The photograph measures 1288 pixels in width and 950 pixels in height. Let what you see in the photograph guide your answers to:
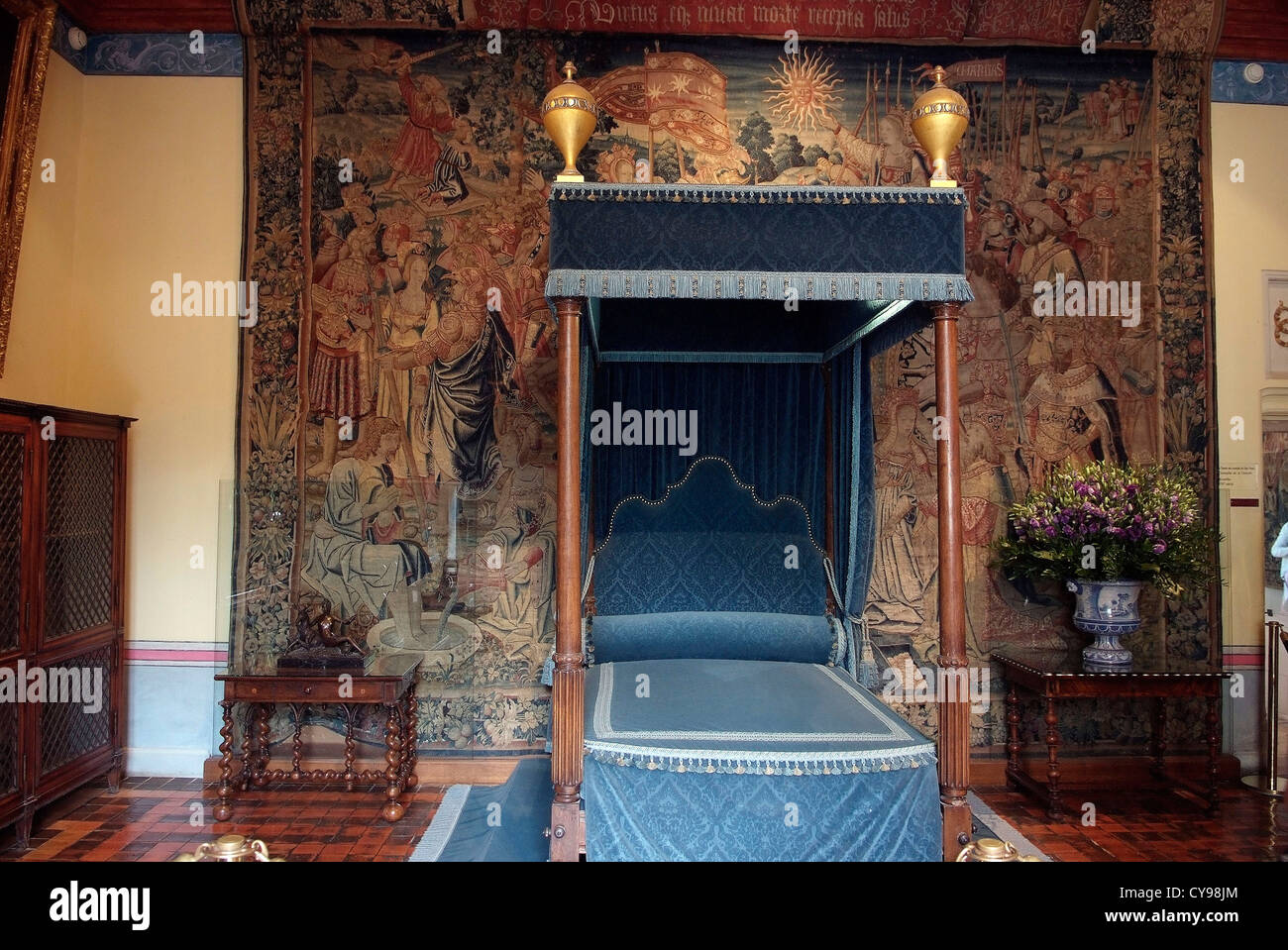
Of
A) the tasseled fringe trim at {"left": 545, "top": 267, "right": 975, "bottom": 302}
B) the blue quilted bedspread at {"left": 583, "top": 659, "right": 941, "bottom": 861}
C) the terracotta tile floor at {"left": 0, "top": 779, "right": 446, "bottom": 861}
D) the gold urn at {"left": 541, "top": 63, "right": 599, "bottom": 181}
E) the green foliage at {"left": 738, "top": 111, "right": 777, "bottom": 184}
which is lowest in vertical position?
the terracotta tile floor at {"left": 0, "top": 779, "right": 446, "bottom": 861}

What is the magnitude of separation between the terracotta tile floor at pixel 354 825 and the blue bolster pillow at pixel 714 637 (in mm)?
1302

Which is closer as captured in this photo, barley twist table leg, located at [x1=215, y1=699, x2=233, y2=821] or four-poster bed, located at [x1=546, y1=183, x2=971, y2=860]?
four-poster bed, located at [x1=546, y1=183, x2=971, y2=860]

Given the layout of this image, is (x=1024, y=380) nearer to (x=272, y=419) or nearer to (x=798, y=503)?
(x=798, y=503)

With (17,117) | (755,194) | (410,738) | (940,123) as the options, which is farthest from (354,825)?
(940,123)

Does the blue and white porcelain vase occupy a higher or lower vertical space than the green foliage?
lower

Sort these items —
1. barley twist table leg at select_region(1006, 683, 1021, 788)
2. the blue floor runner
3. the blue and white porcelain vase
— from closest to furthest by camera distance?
the blue floor runner < the blue and white porcelain vase < barley twist table leg at select_region(1006, 683, 1021, 788)

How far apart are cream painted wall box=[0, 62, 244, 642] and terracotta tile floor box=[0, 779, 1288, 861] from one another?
0.98 meters

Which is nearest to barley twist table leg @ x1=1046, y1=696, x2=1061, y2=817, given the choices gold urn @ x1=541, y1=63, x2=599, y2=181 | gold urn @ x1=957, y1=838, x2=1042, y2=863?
gold urn @ x1=957, y1=838, x2=1042, y2=863

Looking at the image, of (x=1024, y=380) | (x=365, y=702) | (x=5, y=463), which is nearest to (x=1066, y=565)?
(x=1024, y=380)

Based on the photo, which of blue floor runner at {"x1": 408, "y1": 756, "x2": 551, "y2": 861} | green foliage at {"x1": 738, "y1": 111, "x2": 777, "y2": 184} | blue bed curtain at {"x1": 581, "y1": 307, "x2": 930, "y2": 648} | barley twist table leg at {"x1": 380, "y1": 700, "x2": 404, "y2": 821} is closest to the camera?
blue floor runner at {"x1": 408, "y1": 756, "x2": 551, "y2": 861}

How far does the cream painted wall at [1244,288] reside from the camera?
496cm

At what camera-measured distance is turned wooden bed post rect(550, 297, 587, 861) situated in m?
3.01

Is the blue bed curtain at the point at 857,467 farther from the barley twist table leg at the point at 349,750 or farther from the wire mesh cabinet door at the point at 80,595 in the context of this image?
the wire mesh cabinet door at the point at 80,595

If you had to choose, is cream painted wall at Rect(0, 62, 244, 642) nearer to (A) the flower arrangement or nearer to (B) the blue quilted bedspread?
(B) the blue quilted bedspread
